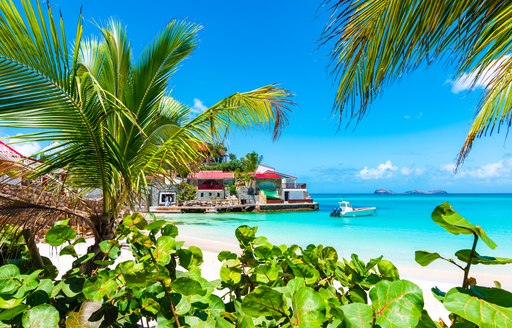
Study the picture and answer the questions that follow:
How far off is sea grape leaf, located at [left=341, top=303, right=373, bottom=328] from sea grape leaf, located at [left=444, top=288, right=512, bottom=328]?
10 centimetres

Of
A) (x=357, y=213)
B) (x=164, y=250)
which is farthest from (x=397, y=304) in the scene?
(x=357, y=213)

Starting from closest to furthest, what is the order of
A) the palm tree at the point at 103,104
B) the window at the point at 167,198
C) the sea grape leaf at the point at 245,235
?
the sea grape leaf at the point at 245,235, the palm tree at the point at 103,104, the window at the point at 167,198

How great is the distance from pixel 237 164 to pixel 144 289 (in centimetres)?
4965

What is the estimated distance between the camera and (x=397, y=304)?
448mm

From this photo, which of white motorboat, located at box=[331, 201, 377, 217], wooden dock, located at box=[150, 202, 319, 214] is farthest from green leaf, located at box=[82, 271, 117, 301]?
white motorboat, located at box=[331, 201, 377, 217]

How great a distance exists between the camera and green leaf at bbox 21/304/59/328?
608 mm

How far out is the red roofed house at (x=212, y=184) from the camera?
3694 cm

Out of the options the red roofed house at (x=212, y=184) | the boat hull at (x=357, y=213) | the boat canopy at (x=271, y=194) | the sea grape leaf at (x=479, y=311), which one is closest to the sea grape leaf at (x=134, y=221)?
the sea grape leaf at (x=479, y=311)

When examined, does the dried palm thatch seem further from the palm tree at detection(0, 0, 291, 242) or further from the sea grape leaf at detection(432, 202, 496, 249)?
the sea grape leaf at detection(432, 202, 496, 249)

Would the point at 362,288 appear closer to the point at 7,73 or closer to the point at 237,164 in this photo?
the point at 7,73

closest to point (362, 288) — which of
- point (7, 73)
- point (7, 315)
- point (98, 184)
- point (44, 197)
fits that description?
point (7, 315)

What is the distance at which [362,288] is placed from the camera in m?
0.75

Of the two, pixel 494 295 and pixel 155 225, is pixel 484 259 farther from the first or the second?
pixel 155 225

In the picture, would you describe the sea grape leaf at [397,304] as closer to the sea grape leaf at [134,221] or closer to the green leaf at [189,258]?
the green leaf at [189,258]
